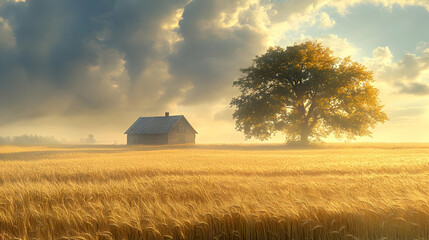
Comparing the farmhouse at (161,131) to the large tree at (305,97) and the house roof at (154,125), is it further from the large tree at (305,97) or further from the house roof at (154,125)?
the large tree at (305,97)

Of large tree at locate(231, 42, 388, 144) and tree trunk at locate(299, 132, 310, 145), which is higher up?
large tree at locate(231, 42, 388, 144)

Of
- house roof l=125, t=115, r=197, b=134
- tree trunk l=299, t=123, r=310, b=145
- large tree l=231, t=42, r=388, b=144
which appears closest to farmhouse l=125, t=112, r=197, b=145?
house roof l=125, t=115, r=197, b=134

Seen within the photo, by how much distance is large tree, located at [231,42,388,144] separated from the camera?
110 feet

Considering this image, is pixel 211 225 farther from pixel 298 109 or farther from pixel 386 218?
pixel 298 109

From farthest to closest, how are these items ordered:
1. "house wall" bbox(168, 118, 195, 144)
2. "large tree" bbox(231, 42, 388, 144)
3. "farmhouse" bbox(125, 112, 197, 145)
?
"house wall" bbox(168, 118, 195, 144) < "farmhouse" bbox(125, 112, 197, 145) < "large tree" bbox(231, 42, 388, 144)

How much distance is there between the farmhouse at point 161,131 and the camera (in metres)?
51.0

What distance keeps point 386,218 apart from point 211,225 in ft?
8.39

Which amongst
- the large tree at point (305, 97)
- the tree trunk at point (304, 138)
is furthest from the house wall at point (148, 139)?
the tree trunk at point (304, 138)

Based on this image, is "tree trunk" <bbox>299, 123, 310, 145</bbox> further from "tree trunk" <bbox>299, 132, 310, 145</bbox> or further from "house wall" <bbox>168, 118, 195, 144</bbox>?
"house wall" <bbox>168, 118, 195, 144</bbox>

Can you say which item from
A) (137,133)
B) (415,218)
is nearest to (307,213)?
(415,218)

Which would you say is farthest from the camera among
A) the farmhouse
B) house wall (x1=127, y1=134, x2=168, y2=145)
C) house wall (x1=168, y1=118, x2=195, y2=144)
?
house wall (x1=168, y1=118, x2=195, y2=144)

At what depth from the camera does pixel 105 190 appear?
611 centimetres

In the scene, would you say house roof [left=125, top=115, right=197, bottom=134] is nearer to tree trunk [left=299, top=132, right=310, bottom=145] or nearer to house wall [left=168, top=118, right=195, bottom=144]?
house wall [left=168, top=118, right=195, bottom=144]

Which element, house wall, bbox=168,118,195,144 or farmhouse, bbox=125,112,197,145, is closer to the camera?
farmhouse, bbox=125,112,197,145
